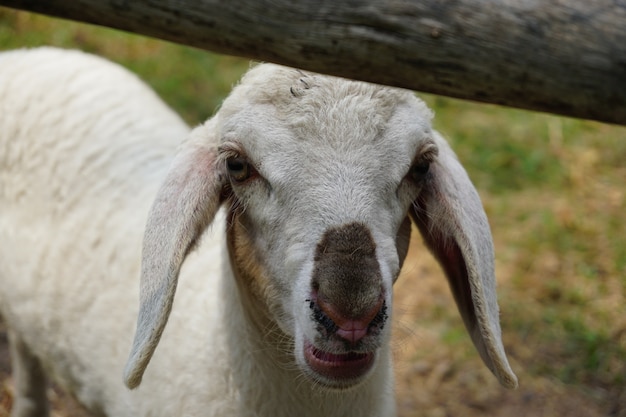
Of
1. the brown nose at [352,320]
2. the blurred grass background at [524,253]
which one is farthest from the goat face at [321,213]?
the blurred grass background at [524,253]

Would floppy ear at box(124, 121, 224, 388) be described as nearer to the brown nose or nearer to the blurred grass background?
the brown nose

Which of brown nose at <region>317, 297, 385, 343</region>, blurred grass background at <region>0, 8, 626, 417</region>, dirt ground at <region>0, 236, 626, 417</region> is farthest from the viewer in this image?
blurred grass background at <region>0, 8, 626, 417</region>

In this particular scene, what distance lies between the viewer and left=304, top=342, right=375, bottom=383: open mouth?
2.43m

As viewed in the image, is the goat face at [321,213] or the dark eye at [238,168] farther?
the dark eye at [238,168]

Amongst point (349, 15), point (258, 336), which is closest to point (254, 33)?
point (349, 15)

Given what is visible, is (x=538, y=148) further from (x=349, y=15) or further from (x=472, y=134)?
(x=349, y=15)

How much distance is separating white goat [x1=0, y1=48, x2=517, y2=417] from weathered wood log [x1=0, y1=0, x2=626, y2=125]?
0.68 metres

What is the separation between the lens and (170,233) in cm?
266

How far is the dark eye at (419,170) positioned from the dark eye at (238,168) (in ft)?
1.67

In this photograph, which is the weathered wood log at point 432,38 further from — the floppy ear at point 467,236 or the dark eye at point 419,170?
the floppy ear at point 467,236

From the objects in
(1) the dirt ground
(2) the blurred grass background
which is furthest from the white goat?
(1) the dirt ground

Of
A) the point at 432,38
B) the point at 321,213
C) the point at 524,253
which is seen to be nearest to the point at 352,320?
the point at 321,213

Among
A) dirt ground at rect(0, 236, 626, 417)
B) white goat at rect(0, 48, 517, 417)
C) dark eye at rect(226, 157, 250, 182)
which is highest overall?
dark eye at rect(226, 157, 250, 182)

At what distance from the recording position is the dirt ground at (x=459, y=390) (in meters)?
4.59
